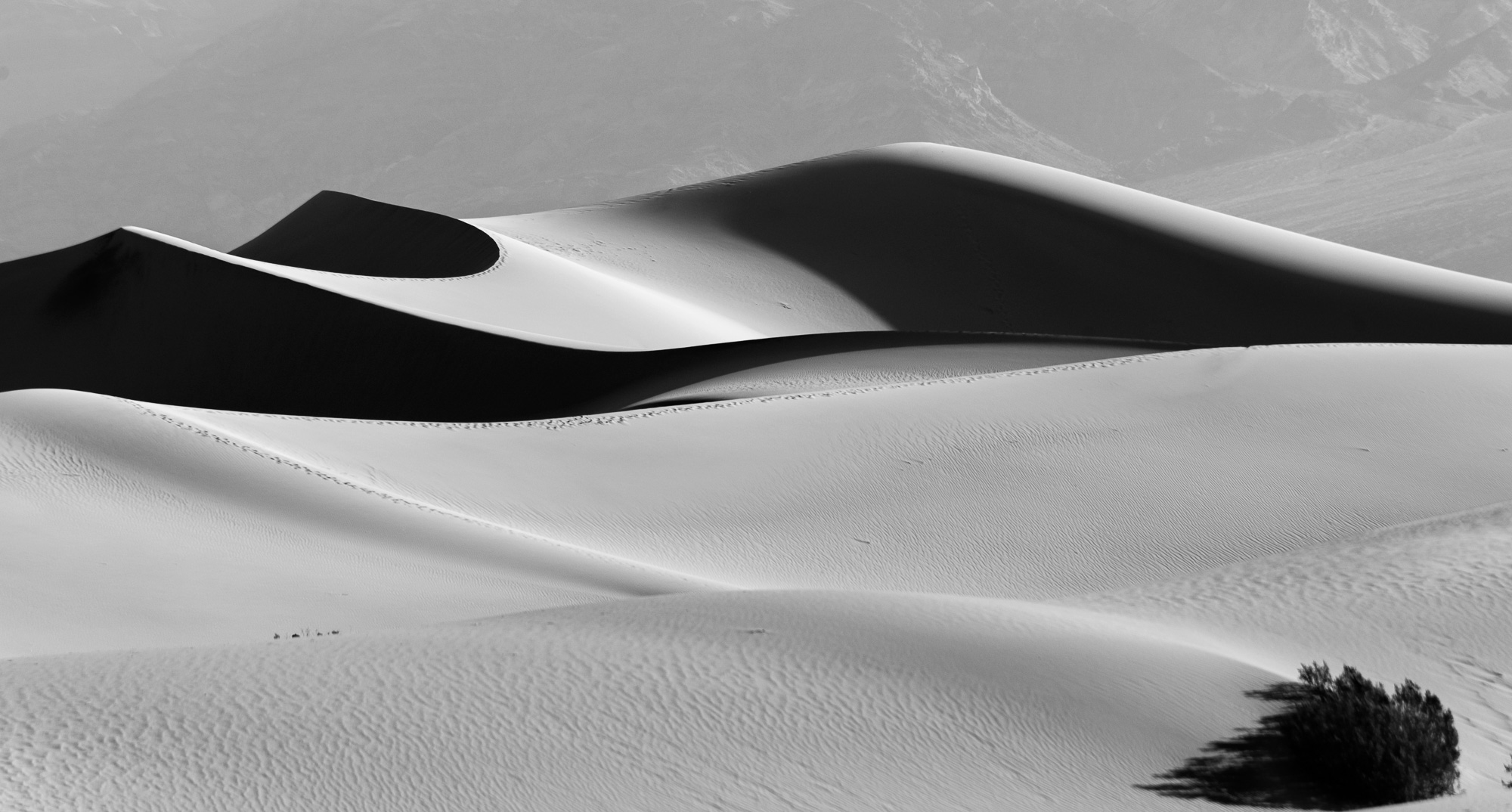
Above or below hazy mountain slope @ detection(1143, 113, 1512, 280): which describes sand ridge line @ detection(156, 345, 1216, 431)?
below

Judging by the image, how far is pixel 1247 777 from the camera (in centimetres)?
599

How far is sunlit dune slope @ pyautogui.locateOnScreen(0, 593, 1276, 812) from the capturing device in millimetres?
5434

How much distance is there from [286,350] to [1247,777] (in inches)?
832

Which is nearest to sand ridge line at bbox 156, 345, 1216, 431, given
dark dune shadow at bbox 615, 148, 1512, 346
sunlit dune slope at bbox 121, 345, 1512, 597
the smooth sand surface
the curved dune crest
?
sunlit dune slope at bbox 121, 345, 1512, 597

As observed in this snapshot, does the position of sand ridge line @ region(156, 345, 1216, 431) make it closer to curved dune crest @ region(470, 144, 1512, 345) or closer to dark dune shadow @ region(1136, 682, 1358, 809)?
dark dune shadow @ region(1136, 682, 1358, 809)

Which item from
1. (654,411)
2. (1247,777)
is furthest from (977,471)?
(1247,777)

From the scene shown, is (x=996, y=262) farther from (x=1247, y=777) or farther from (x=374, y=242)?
(x=1247, y=777)

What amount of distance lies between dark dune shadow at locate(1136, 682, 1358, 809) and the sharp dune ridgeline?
6cm

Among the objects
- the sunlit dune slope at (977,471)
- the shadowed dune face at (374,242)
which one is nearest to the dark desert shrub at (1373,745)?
the sunlit dune slope at (977,471)

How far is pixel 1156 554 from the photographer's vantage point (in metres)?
11.6

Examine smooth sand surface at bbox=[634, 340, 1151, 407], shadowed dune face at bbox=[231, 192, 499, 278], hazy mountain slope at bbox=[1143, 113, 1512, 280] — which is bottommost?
smooth sand surface at bbox=[634, 340, 1151, 407]

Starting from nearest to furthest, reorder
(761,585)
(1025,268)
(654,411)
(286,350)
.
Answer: (761,585), (654,411), (286,350), (1025,268)

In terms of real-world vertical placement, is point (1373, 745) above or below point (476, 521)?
below

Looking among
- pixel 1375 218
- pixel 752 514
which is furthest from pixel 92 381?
pixel 1375 218
